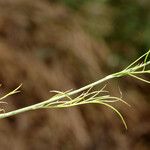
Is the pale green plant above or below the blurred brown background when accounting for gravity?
below

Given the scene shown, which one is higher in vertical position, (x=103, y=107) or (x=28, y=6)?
(x=28, y=6)

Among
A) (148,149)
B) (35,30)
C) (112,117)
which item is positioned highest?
(35,30)

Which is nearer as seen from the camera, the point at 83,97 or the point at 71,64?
the point at 83,97

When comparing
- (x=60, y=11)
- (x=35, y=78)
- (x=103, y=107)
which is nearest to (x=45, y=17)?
(x=60, y=11)

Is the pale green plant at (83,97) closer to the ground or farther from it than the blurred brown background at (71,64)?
closer to the ground

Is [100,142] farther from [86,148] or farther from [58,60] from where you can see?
[58,60]

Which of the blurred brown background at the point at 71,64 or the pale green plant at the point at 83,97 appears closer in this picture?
the pale green plant at the point at 83,97

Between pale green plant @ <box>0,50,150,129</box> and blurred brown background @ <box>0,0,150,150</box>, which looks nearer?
pale green plant @ <box>0,50,150,129</box>

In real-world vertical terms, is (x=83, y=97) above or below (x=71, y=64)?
below
